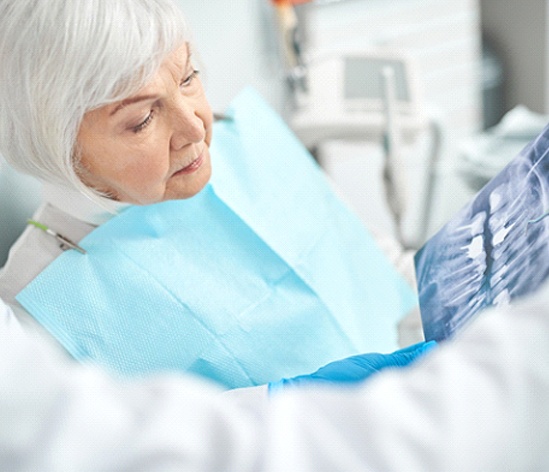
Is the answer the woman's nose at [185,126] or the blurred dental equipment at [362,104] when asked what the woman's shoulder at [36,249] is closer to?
the woman's nose at [185,126]

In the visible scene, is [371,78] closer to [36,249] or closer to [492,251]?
[36,249]

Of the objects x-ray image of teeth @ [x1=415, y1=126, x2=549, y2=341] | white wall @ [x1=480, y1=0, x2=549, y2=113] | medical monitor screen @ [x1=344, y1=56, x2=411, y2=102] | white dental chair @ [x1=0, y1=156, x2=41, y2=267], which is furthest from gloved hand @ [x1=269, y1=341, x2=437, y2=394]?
white wall @ [x1=480, y1=0, x2=549, y2=113]

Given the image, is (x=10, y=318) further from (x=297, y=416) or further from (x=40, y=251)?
(x=297, y=416)

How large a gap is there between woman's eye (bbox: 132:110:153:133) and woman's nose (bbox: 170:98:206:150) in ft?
0.09

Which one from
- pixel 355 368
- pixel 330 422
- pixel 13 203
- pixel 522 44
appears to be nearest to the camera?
pixel 330 422

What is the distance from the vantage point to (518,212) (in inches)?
28.7

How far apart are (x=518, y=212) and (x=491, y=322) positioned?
31 cm

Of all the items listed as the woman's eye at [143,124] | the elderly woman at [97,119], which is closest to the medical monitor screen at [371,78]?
the elderly woman at [97,119]

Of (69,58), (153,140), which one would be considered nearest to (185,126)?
(153,140)

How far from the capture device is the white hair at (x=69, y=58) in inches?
33.2

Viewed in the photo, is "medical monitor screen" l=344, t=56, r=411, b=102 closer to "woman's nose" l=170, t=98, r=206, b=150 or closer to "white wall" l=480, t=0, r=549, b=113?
"woman's nose" l=170, t=98, r=206, b=150

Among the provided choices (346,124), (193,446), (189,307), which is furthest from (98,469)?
(346,124)

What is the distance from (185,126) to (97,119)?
10 centimetres

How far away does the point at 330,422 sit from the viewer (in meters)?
0.44
